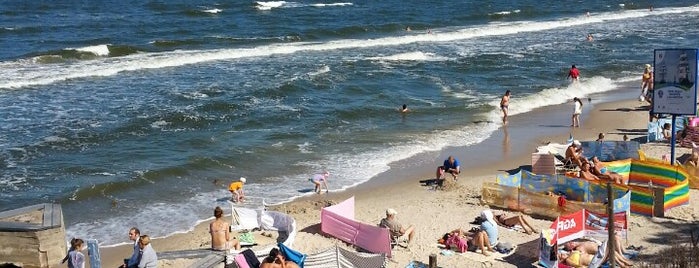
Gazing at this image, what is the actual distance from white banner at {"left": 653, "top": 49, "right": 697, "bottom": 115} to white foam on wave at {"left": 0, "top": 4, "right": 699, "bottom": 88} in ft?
82.5

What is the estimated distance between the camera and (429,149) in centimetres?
2320

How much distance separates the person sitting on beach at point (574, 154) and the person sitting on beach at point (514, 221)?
3599 mm

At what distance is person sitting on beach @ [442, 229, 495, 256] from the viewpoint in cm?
1429

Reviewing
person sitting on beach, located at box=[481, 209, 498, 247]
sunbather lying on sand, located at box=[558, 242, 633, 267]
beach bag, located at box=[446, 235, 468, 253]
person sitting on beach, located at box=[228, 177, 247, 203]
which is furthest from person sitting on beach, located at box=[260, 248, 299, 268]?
person sitting on beach, located at box=[228, 177, 247, 203]

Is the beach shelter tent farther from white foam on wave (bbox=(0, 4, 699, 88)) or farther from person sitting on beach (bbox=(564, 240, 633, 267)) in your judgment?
white foam on wave (bbox=(0, 4, 699, 88))

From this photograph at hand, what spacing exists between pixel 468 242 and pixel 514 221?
1406mm

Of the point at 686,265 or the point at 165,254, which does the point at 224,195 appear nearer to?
the point at 165,254

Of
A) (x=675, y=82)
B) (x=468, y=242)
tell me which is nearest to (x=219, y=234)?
(x=468, y=242)

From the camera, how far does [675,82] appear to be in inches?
698

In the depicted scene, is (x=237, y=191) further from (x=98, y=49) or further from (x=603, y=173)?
(x=98, y=49)

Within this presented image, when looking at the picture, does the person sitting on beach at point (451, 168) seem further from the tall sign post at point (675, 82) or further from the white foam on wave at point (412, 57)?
the white foam on wave at point (412, 57)

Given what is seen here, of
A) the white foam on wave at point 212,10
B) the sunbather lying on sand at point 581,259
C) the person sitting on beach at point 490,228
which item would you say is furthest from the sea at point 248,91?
the sunbather lying on sand at point 581,259

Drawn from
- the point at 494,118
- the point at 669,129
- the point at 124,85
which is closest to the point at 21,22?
the point at 124,85

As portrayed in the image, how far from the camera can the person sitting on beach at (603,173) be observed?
17281mm
